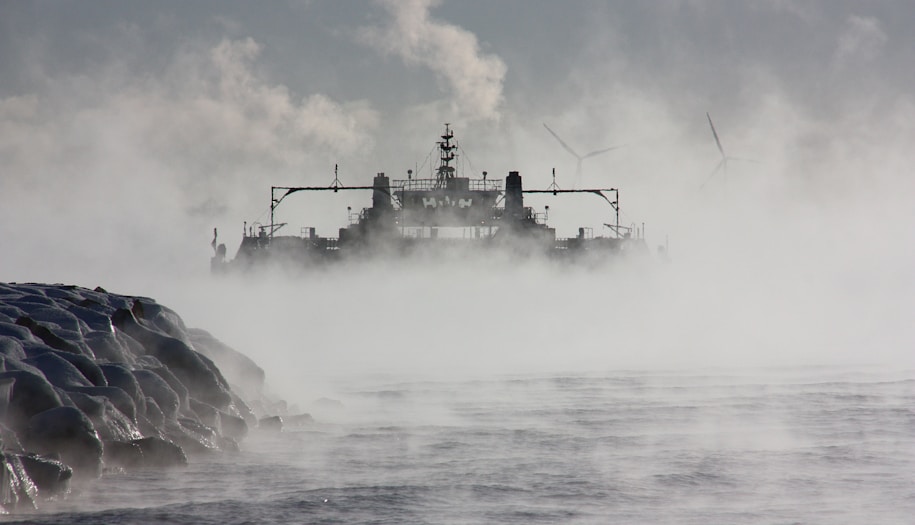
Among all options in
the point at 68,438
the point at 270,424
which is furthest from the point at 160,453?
the point at 270,424

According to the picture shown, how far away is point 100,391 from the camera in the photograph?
16250 millimetres

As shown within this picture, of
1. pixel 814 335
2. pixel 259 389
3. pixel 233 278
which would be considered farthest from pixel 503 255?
pixel 259 389

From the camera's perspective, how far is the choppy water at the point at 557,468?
13117mm

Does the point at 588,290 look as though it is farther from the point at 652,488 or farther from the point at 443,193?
the point at 652,488

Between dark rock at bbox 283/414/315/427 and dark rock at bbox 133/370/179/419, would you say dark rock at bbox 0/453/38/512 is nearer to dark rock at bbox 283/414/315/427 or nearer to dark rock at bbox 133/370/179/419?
dark rock at bbox 133/370/179/419

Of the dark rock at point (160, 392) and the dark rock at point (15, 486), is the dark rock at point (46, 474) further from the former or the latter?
the dark rock at point (160, 392)

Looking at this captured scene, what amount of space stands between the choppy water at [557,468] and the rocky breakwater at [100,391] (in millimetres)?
449

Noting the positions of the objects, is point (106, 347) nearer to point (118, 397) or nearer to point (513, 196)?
point (118, 397)

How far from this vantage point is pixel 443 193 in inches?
3300

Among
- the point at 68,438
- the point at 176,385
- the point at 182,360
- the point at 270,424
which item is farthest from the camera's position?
the point at 270,424

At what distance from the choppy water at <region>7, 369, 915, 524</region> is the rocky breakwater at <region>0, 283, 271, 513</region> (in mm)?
449

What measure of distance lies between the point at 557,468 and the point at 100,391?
627cm

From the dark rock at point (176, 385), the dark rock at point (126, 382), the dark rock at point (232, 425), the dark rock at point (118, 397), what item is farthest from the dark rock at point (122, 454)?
the dark rock at point (232, 425)

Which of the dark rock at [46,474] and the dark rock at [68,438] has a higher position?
the dark rock at [68,438]
